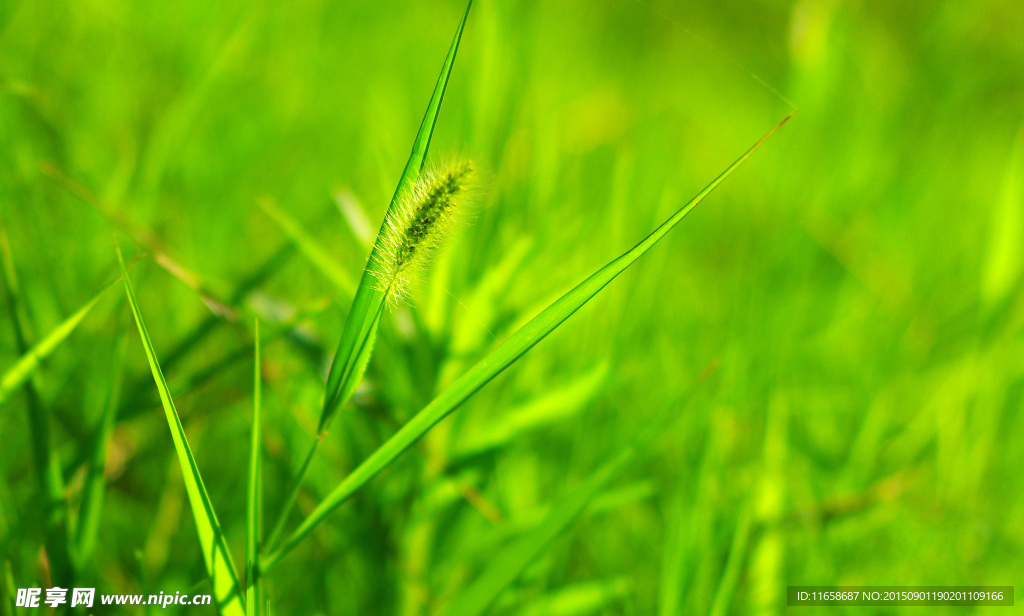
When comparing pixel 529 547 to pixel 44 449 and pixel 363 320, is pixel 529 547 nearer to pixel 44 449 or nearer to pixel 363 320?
pixel 363 320

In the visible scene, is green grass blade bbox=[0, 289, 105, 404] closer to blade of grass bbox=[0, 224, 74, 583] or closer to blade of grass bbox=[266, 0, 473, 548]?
blade of grass bbox=[0, 224, 74, 583]

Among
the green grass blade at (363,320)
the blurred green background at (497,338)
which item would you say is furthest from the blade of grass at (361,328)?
the blurred green background at (497,338)

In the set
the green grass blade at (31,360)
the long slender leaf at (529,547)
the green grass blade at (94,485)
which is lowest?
the long slender leaf at (529,547)

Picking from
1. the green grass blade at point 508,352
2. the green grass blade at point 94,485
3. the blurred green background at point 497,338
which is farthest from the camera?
the blurred green background at point 497,338

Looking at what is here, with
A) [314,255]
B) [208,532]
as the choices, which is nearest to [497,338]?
[314,255]

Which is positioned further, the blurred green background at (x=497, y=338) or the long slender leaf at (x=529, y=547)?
the blurred green background at (x=497, y=338)

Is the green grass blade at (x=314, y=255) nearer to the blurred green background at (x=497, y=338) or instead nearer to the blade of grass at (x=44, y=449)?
the blurred green background at (x=497, y=338)

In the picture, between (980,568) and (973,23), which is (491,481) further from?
(973,23)
